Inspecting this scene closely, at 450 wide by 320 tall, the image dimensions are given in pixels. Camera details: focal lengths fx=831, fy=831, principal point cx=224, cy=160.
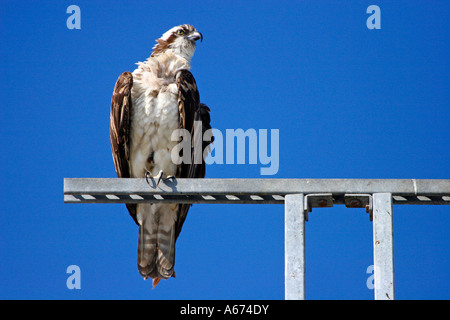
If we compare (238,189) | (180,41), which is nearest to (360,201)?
(238,189)

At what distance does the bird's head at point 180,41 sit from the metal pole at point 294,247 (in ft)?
14.2

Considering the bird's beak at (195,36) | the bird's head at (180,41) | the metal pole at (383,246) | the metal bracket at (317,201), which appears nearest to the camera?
the metal pole at (383,246)

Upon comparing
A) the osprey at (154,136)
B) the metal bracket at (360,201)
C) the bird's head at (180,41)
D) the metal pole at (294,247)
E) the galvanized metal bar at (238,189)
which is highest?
the bird's head at (180,41)

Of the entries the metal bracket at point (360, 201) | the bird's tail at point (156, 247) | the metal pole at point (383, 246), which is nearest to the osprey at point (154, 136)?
the bird's tail at point (156, 247)

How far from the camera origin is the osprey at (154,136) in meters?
9.20

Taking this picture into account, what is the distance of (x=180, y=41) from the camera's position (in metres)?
10.3

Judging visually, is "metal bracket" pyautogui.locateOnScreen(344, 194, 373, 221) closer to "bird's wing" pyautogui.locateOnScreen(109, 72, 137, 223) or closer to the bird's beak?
"bird's wing" pyautogui.locateOnScreen(109, 72, 137, 223)

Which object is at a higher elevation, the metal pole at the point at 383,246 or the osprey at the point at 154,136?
the osprey at the point at 154,136

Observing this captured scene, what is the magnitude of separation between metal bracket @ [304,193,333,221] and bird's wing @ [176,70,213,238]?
302 centimetres

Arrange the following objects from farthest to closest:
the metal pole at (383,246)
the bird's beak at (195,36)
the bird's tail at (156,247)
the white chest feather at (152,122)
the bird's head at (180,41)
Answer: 1. the bird's beak at (195,36)
2. the bird's head at (180,41)
3. the white chest feather at (152,122)
4. the bird's tail at (156,247)
5. the metal pole at (383,246)

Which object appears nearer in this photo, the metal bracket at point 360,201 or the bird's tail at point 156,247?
the metal bracket at point 360,201

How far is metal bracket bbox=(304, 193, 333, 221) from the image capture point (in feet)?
20.8

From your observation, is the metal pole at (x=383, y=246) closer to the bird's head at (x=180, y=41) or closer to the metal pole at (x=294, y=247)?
the metal pole at (x=294, y=247)
